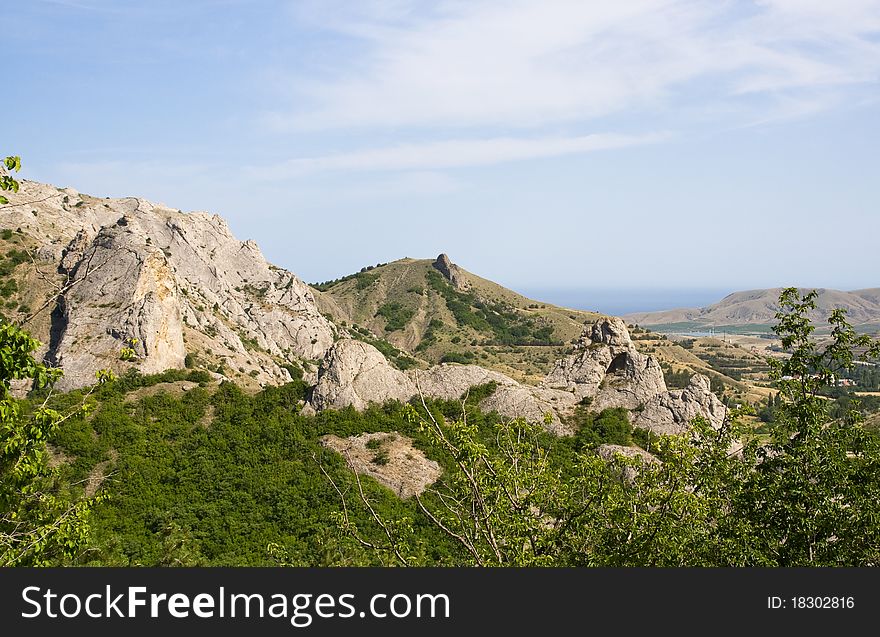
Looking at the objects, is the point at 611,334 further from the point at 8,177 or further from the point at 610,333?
the point at 8,177

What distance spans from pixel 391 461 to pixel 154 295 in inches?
1084

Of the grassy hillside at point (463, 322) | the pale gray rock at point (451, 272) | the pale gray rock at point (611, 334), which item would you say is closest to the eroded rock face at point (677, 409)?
the pale gray rock at point (611, 334)

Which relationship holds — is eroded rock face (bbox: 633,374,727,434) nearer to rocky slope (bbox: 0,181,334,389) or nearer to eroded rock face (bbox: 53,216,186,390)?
rocky slope (bbox: 0,181,334,389)

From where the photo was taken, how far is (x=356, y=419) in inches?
1585

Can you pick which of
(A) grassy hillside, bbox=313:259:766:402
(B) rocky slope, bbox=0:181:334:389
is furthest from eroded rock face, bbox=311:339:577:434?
(A) grassy hillside, bbox=313:259:766:402

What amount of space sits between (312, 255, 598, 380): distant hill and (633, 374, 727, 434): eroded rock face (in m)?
74.4

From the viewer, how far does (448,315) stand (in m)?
150

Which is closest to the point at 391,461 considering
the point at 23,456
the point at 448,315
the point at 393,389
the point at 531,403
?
the point at 393,389

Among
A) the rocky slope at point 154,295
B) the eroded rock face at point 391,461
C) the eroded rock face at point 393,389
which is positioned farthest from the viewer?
the rocky slope at point 154,295

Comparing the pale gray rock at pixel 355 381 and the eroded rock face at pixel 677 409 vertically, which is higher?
the pale gray rock at pixel 355 381

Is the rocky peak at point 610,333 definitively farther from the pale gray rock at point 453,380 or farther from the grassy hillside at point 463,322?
the grassy hillside at point 463,322

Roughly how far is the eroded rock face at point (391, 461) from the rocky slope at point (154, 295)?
13464 mm

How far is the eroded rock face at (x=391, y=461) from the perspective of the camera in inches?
1361

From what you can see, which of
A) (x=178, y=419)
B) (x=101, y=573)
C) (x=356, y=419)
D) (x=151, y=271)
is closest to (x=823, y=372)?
(x=101, y=573)
